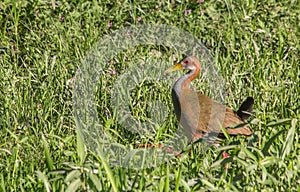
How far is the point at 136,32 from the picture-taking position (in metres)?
7.27

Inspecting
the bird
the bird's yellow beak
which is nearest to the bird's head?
the bird's yellow beak

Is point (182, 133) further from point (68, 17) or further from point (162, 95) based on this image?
point (68, 17)

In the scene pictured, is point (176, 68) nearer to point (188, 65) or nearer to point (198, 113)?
point (188, 65)

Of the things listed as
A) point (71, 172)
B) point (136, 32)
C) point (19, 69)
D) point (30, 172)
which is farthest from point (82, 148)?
point (136, 32)

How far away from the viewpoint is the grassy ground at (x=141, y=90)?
4.24 metres

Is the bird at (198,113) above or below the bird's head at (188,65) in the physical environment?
below

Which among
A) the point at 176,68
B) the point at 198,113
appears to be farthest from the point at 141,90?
the point at 198,113

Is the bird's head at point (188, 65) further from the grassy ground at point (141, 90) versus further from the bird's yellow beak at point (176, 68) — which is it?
the grassy ground at point (141, 90)

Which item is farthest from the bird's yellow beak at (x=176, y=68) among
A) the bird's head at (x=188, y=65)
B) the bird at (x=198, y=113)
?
the bird at (x=198, y=113)

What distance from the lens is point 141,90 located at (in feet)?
21.2

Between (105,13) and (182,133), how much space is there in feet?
6.13

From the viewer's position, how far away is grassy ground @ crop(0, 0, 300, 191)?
4238mm

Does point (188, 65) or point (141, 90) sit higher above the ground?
point (188, 65)

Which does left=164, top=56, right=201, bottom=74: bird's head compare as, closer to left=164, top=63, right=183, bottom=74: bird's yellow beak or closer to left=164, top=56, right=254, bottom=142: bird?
left=164, top=63, right=183, bottom=74: bird's yellow beak
